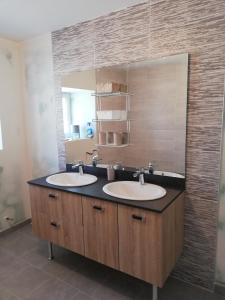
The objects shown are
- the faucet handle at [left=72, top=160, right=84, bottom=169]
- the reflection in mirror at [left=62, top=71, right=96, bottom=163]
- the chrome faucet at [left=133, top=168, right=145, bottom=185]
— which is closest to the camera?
the chrome faucet at [left=133, top=168, right=145, bottom=185]

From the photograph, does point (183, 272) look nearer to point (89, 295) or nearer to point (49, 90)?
point (89, 295)

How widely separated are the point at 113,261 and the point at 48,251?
3.25 feet

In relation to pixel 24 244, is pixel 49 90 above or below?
above

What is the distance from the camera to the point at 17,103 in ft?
9.18

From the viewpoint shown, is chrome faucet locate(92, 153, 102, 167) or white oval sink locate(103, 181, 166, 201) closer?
white oval sink locate(103, 181, 166, 201)

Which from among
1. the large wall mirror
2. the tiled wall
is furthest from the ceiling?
the large wall mirror

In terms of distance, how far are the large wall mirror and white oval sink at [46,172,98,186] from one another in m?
0.18

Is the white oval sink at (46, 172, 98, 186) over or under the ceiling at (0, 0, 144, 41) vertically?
under

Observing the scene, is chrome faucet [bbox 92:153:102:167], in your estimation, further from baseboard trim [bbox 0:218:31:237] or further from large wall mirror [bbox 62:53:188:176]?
baseboard trim [bbox 0:218:31:237]

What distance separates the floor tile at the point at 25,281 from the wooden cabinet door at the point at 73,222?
389mm

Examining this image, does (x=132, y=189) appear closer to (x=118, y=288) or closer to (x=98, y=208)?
(x=98, y=208)

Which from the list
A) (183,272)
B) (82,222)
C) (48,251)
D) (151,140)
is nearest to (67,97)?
(151,140)

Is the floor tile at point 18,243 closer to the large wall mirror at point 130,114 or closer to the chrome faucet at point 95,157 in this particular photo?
the large wall mirror at point 130,114

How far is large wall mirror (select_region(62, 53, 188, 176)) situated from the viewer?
6.04ft
